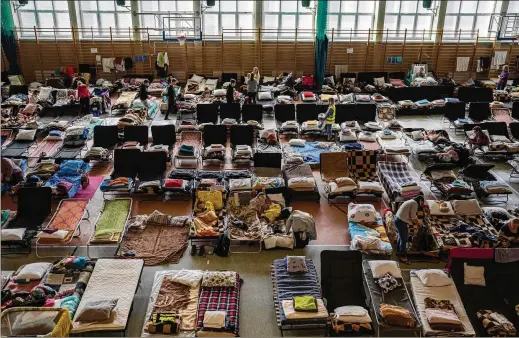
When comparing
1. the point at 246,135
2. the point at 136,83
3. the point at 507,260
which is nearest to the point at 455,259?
the point at 507,260

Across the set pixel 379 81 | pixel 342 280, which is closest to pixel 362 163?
pixel 342 280

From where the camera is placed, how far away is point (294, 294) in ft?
27.0

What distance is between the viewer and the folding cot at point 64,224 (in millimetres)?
9539

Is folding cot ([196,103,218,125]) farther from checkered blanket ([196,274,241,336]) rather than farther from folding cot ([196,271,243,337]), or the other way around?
checkered blanket ([196,274,241,336])

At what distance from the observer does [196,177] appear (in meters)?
12.1

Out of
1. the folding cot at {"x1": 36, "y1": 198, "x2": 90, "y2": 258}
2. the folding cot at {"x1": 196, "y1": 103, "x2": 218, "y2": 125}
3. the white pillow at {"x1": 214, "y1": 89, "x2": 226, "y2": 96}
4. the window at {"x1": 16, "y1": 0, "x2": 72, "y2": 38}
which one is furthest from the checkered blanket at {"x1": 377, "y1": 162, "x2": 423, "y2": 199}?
the window at {"x1": 16, "y1": 0, "x2": 72, "y2": 38}

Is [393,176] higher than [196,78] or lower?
lower

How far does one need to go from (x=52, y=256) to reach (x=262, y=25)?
14636 mm

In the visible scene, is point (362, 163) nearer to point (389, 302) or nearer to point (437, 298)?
point (437, 298)

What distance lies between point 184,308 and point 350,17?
55.0 feet

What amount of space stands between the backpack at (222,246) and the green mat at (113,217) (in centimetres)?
189

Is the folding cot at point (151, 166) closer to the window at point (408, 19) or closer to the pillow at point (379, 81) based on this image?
the pillow at point (379, 81)

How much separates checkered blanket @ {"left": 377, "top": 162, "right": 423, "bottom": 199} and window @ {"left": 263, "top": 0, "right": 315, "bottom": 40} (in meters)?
10.5

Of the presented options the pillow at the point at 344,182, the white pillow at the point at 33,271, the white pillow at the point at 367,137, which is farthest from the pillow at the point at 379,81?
the white pillow at the point at 33,271
